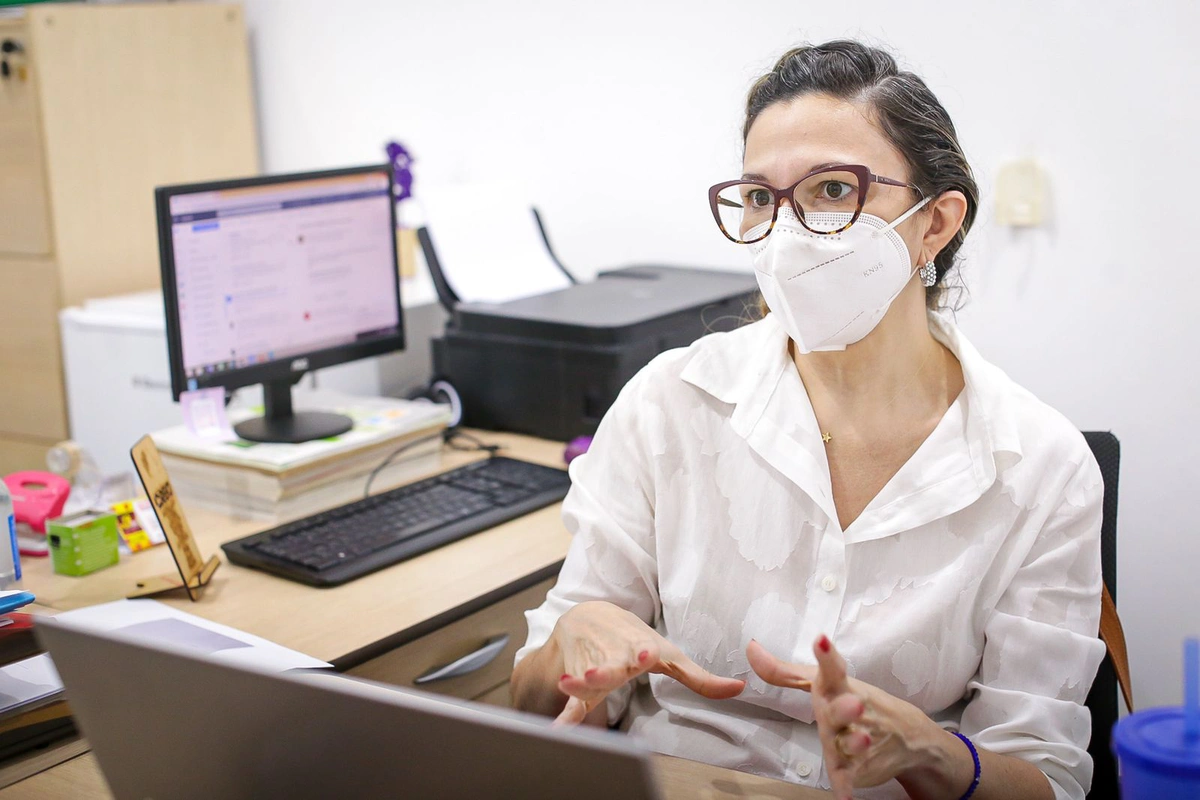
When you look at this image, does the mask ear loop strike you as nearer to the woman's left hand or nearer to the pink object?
the woman's left hand

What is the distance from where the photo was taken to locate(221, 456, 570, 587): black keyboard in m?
1.58

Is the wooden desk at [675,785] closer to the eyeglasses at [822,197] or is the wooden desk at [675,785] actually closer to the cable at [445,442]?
the eyeglasses at [822,197]

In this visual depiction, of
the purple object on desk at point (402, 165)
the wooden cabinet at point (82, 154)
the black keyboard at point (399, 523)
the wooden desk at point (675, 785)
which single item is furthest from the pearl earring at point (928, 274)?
the wooden cabinet at point (82, 154)

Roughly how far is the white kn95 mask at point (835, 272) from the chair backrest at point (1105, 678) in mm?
314

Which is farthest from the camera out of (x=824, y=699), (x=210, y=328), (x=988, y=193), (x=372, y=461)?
(x=988, y=193)

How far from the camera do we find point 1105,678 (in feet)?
4.37

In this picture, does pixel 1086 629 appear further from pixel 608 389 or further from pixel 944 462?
pixel 608 389

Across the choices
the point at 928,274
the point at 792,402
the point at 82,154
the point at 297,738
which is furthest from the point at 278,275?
the point at 297,738

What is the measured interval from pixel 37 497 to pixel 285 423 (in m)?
0.40

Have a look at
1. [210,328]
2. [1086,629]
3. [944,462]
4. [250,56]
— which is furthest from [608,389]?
[250,56]

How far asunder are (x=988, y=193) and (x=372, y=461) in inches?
46.6

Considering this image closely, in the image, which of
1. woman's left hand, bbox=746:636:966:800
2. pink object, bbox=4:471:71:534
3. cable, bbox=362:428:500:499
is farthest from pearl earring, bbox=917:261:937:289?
pink object, bbox=4:471:71:534

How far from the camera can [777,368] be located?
1.36 metres

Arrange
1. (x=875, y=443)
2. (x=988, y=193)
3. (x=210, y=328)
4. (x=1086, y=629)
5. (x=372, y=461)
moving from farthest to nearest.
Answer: (x=988, y=193)
(x=372, y=461)
(x=210, y=328)
(x=875, y=443)
(x=1086, y=629)
